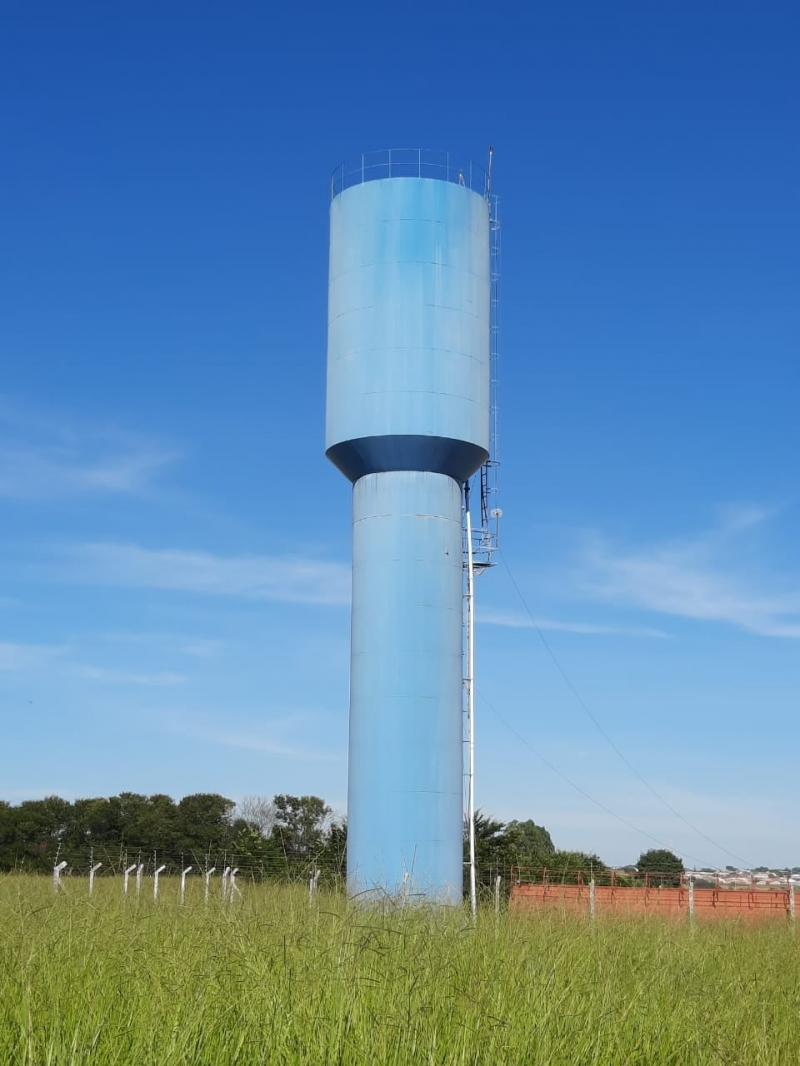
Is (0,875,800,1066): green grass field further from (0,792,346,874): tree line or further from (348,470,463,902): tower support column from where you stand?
(0,792,346,874): tree line

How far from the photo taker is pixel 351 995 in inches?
282

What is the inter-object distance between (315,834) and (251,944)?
2097 cm

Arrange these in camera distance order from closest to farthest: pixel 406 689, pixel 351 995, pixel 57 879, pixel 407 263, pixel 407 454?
pixel 351 995 → pixel 57 879 → pixel 406 689 → pixel 407 454 → pixel 407 263

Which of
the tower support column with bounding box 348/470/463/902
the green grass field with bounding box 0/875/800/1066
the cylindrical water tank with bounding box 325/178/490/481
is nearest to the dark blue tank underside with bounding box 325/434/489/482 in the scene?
the cylindrical water tank with bounding box 325/178/490/481

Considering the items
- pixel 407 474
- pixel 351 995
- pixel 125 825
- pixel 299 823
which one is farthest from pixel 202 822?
pixel 351 995

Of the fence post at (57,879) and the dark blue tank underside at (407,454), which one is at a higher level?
the dark blue tank underside at (407,454)

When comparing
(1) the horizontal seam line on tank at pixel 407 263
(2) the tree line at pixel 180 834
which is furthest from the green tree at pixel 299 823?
(1) the horizontal seam line on tank at pixel 407 263

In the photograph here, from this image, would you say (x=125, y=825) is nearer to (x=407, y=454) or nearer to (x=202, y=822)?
(x=202, y=822)

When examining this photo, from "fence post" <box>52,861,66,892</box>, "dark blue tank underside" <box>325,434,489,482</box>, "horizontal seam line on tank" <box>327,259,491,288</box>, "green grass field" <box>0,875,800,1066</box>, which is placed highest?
"horizontal seam line on tank" <box>327,259,491,288</box>

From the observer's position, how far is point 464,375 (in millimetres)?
23156

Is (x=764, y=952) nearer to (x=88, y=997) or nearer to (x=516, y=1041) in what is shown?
(x=516, y=1041)

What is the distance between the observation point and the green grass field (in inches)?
260

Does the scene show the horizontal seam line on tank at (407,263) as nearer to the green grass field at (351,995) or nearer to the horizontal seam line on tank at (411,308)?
the horizontal seam line on tank at (411,308)

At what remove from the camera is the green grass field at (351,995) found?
661 cm
